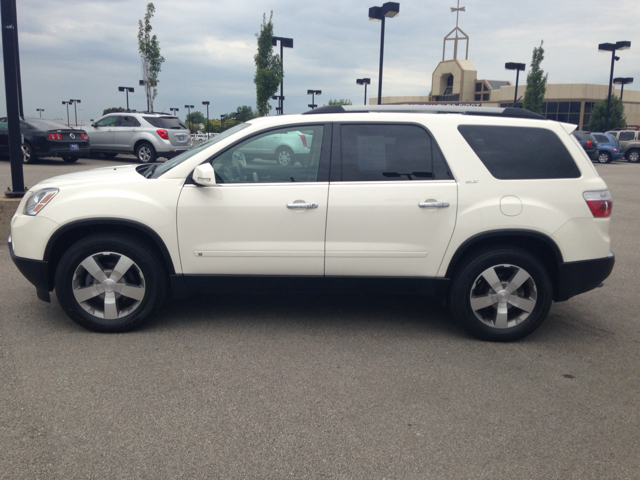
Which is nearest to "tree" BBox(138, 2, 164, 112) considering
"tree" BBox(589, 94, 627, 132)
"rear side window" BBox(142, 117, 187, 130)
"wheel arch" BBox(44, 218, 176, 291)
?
"rear side window" BBox(142, 117, 187, 130)

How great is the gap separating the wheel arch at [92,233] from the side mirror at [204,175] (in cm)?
55

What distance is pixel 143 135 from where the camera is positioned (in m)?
18.9

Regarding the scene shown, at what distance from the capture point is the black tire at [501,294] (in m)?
4.42

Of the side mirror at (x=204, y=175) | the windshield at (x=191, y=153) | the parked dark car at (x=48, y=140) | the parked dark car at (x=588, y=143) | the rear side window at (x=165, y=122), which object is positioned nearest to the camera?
the side mirror at (x=204, y=175)

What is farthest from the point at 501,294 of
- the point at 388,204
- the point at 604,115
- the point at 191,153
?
the point at 604,115

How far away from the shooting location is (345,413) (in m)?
3.31

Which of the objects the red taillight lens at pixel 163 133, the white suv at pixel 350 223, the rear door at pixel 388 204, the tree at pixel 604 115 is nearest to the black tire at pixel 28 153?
the red taillight lens at pixel 163 133

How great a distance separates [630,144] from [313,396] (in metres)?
33.9

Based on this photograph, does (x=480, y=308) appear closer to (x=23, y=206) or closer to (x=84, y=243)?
(x=84, y=243)

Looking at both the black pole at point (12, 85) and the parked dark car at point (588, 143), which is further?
the parked dark car at point (588, 143)

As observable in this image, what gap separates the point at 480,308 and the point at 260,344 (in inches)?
68.3

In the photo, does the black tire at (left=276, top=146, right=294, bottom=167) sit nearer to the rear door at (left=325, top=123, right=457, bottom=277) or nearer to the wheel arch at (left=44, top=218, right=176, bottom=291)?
the rear door at (left=325, top=123, right=457, bottom=277)

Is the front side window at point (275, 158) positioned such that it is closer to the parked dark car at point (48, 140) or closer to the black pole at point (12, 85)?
the black pole at point (12, 85)

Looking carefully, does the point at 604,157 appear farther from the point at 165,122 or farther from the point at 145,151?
the point at 145,151
